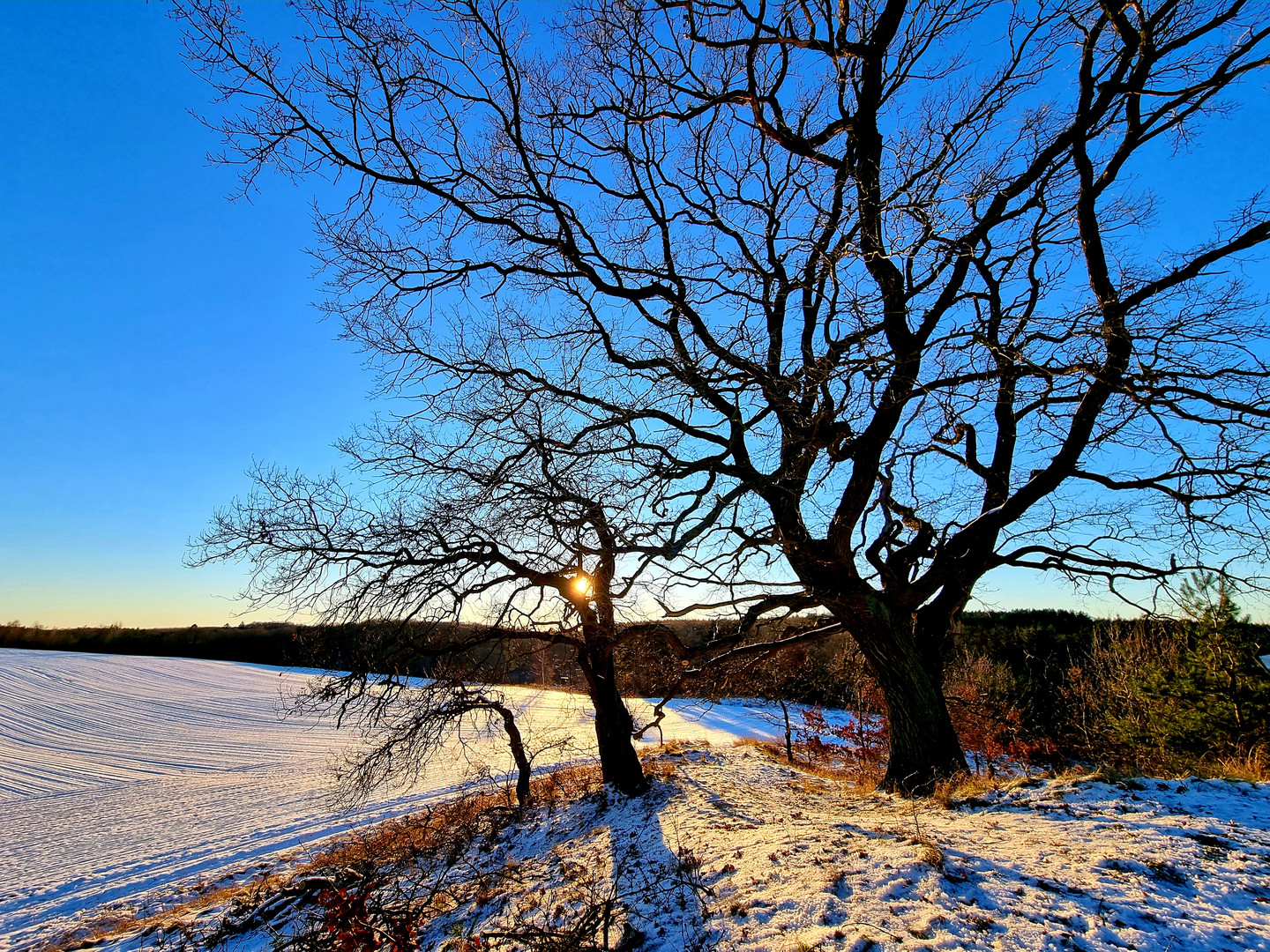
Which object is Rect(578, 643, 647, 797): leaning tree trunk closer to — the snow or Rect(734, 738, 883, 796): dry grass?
the snow

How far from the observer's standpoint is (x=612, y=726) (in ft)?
32.4

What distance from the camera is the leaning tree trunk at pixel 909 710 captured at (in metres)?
6.53

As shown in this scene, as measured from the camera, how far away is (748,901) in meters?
4.18

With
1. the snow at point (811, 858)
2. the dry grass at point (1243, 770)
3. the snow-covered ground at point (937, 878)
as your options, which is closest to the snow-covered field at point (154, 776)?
the snow at point (811, 858)

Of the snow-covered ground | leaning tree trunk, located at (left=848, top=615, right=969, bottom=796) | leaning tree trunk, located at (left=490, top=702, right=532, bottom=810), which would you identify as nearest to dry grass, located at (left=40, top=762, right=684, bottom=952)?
A: leaning tree trunk, located at (left=490, top=702, right=532, bottom=810)

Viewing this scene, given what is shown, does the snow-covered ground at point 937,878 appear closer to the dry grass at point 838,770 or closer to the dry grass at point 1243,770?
the dry grass at point 1243,770

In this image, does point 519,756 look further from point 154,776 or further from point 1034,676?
point 1034,676

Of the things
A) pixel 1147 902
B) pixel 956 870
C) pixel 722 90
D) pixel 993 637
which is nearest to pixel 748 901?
pixel 956 870

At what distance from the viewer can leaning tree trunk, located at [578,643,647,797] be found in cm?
979

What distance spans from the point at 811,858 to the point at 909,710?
2.63 meters

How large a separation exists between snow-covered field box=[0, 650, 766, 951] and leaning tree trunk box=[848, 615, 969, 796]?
253 cm

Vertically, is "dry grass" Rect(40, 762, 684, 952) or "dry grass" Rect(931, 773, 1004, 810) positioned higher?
"dry grass" Rect(931, 773, 1004, 810)

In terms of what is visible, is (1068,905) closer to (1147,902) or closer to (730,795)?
(1147,902)

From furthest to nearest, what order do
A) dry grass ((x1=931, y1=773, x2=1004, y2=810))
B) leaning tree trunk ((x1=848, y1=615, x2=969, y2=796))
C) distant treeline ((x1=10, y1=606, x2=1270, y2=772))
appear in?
distant treeline ((x1=10, y1=606, x2=1270, y2=772)), leaning tree trunk ((x1=848, y1=615, x2=969, y2=796)), dry grass ((x1=931, y1=773, x2=1004, y2=810))
